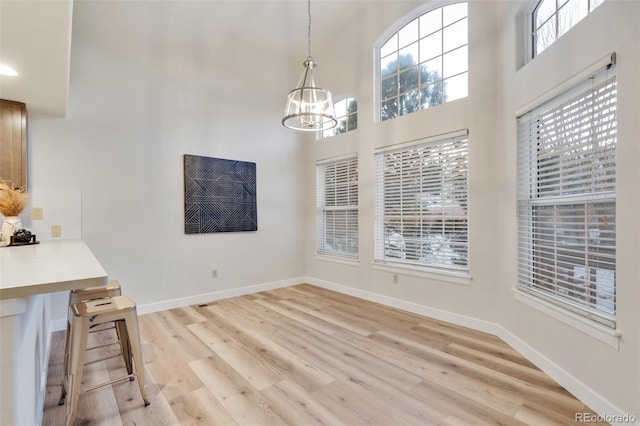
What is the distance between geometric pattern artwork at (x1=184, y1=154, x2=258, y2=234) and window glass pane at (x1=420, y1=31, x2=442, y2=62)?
8.77ft

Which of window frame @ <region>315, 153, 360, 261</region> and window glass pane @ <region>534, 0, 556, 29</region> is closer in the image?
window glass pane @ <region>534, 0, 556, 29</region>

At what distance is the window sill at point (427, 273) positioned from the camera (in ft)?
10.6

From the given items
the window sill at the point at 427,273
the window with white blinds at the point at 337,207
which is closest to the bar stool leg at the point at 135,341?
the window sill at the point at 427,273

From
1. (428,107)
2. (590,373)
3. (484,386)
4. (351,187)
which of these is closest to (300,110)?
(428,107)

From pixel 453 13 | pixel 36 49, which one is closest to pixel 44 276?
pixel 36 49

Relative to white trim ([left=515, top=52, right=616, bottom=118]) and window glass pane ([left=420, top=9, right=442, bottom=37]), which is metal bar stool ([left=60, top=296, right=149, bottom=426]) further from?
window glass pane ([left=420, top=9, right=442, bottom=37])

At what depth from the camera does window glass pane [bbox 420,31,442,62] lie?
11.6 ft

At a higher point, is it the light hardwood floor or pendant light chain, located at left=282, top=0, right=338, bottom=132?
pendant light chain, located at left=282, top=0, right=338, bottom=132

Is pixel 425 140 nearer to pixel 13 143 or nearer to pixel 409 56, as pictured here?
pixel 409 56

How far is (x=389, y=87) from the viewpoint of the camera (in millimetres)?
4051

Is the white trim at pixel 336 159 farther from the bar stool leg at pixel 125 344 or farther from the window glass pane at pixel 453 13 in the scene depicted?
the bar stool leg at pixel 125 344

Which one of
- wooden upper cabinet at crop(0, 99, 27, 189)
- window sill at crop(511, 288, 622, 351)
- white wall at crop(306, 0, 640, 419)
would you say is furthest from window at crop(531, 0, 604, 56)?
wooden upper cabinet at crop(0, 99, 27, 189)

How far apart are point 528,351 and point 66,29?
3809 mm

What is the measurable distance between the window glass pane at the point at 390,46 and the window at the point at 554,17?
1677 mm
